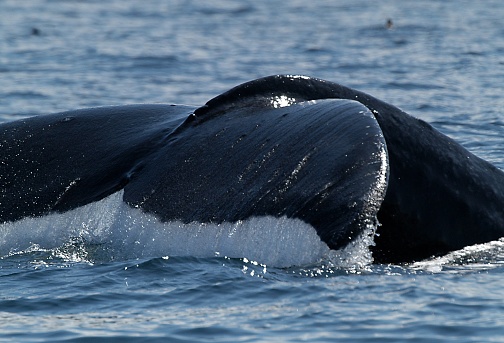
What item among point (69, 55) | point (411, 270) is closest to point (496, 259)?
point (411, 270)

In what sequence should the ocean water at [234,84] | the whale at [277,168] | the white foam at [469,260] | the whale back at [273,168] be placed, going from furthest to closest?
the white foam at [469,260] < the ocean water at [234,84] < the whale at [277,168] < the whale back at [273,168]

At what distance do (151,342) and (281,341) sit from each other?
0.67m

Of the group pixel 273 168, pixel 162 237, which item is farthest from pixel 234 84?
pixel 273 168

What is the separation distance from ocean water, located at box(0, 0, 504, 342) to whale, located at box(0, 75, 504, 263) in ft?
0.65

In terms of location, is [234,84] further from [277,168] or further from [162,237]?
[277,168]

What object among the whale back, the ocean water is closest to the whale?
the whale back

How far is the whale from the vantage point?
18.9 ft

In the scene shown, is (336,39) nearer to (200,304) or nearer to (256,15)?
(256,15)

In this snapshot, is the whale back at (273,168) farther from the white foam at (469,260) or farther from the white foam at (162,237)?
the white foam at (469,260)

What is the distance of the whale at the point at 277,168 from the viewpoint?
5766 millimetres

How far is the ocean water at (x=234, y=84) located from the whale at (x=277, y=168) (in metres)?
0.20

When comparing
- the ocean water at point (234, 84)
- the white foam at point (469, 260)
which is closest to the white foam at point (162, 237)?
the ocean water at point (234, 84)

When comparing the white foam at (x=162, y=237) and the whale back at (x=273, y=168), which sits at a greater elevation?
the whale back at (x=273, y=168)

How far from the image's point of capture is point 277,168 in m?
5.97
